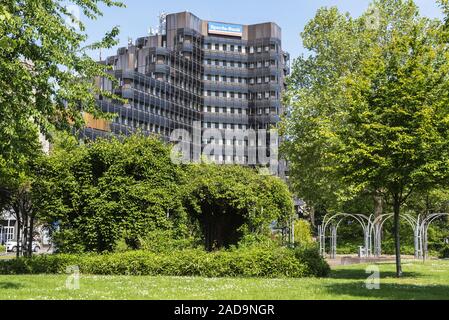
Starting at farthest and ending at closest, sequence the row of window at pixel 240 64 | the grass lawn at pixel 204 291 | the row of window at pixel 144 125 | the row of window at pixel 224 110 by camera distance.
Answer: the row of window at pixel 240 64 → the row of window at pixel 224 110 → the row of window at pixel 144 125 → the grass lawn at pixel 204 291

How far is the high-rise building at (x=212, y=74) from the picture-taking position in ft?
379

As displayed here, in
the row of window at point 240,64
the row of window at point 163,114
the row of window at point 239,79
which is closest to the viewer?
the row of window at point 163,114

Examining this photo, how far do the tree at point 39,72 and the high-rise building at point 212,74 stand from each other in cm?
9144

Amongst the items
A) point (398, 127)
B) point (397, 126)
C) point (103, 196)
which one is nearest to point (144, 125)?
point (103, 196)

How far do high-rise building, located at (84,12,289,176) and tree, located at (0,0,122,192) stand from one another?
300 ft

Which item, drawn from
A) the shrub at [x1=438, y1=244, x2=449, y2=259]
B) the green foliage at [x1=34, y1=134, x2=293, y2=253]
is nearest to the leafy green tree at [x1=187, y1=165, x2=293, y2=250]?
the green foliage at [x1=34, y1=134, x2=293, y2=253]

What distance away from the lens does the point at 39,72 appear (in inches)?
661

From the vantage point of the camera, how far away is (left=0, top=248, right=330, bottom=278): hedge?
22.3 m

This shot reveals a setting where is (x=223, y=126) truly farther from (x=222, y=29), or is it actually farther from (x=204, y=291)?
(x=204, y=291)

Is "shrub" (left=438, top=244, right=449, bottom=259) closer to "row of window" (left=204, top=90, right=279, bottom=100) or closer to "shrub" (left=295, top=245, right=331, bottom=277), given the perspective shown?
"shrub" (left=295, top=245, right=331, bottom=277)

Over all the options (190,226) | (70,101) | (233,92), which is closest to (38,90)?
(70,101)

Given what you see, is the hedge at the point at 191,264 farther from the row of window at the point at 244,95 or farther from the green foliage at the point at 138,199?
the row of window at the point at 244,95

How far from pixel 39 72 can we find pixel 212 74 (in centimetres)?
11335

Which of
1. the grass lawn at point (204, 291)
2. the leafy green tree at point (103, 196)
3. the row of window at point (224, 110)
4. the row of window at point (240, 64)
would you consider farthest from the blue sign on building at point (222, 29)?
the grass lawn at point (204, 291)
